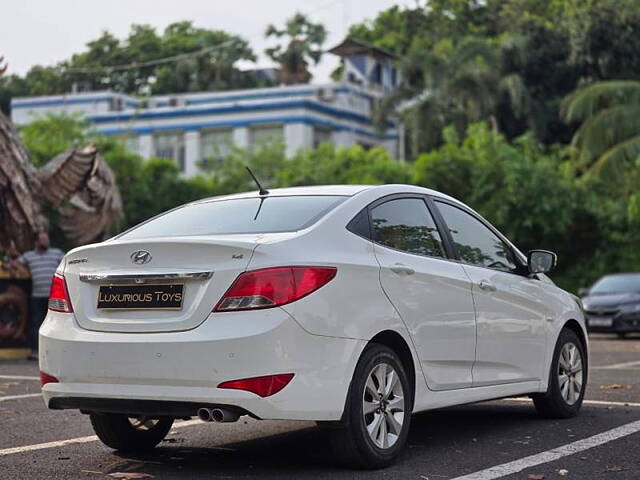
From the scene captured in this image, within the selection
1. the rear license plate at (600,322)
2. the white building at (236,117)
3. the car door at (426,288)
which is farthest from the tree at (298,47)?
the car door at (426,288)

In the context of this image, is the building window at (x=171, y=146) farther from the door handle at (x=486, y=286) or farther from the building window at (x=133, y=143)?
the door handle at (x=486, y=286)

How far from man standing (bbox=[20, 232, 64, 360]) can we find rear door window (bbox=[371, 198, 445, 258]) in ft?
30.0

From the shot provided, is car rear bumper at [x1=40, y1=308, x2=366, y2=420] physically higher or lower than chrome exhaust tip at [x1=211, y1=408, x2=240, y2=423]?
higher

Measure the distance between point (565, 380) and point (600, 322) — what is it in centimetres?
1504

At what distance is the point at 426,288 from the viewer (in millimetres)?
6641

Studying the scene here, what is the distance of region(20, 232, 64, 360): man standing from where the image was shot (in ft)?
50.1

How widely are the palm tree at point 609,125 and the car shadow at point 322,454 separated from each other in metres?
27.6

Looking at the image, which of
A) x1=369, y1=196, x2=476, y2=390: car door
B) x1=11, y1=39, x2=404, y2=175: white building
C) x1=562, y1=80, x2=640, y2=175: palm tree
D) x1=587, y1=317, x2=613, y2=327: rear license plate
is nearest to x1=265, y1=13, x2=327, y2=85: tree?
x1=11, y1=39, x2=404, y2=175: white building

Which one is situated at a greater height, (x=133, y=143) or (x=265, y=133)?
(x=265, y=133)

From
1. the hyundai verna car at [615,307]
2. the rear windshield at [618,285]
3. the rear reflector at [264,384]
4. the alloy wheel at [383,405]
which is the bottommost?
the hyundai verna car at [615,307]

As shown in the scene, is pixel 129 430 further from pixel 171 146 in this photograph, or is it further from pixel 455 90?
pixel 171 146

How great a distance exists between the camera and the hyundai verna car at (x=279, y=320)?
18.4ft

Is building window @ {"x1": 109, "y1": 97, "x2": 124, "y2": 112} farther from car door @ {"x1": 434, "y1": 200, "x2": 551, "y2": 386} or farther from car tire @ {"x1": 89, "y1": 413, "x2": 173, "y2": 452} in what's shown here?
car tire @ {"x1": 89, "y1": 413, "x2": 173, "y2": 452}

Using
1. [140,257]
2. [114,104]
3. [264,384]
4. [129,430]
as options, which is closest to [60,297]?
[140,257]
